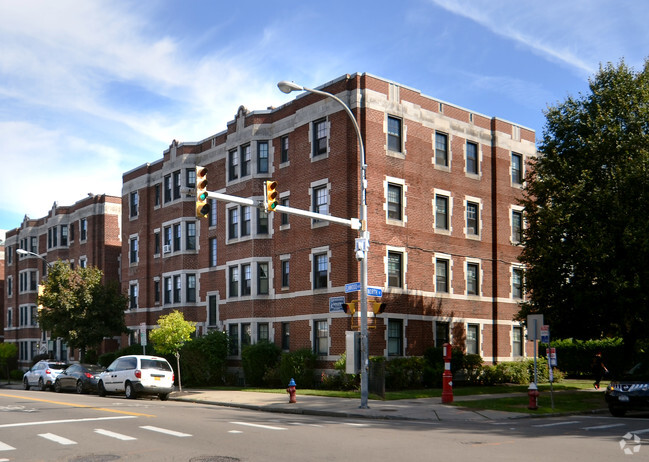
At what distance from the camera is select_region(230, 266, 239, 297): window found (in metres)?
36.9

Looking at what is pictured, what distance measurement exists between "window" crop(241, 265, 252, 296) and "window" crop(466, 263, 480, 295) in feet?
36.2

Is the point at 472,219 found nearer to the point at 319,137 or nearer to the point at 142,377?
the point at 319,137

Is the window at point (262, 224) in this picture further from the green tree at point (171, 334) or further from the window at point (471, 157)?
the window at point (471, 157)

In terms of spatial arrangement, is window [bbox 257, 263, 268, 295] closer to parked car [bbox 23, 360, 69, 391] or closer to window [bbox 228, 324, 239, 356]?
window [bbox 228, 324, 239, 356]

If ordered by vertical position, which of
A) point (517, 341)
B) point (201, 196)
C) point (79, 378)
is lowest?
point (79, 378)

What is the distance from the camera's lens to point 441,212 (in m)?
34.6

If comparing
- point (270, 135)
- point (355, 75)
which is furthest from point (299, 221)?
point (355, 75)

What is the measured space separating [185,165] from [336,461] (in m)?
32.8

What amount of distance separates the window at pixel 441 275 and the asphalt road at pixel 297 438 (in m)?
14.7

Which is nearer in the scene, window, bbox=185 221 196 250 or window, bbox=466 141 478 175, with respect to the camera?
window, bbox=466 141 478 175

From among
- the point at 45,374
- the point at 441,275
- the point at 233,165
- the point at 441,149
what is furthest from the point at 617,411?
the point at 45,374

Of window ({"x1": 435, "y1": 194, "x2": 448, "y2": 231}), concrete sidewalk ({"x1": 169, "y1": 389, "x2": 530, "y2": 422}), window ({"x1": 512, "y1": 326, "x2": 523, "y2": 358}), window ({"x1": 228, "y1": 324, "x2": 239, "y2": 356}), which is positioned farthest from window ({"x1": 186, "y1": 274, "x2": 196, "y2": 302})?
window ({"x1": 512, "y1": 326, "x2": 523, "y2": 358})

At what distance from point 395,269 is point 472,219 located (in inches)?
258

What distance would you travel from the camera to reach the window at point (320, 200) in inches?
1268
